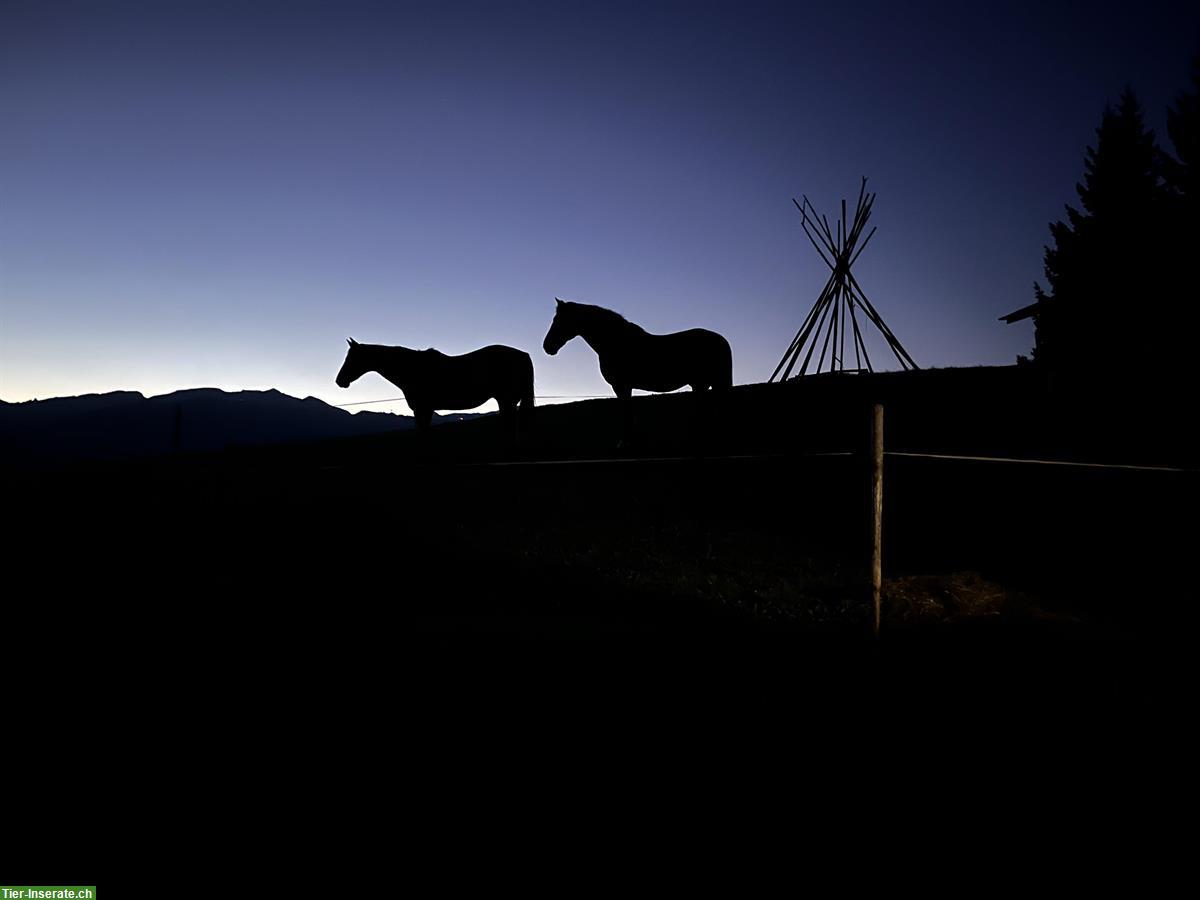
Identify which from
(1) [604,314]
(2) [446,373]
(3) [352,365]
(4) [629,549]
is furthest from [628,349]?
(3) [352,365]

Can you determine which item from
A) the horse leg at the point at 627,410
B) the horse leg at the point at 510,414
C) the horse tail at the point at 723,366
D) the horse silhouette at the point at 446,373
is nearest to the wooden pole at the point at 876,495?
the horse leg at the point at 627,410

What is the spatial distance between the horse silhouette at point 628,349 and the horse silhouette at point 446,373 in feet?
4.52

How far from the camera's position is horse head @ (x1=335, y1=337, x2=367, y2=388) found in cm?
1285

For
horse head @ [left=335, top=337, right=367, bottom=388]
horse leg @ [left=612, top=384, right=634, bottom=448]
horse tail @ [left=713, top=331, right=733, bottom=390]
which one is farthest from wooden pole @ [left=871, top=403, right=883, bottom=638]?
horse head @ [left=335, top=337, right=367, bottom=388]

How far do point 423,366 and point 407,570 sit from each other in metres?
6.28

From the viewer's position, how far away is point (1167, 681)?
14.6 feet

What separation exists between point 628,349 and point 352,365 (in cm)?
581

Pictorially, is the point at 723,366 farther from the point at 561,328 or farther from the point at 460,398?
the point at 460,398

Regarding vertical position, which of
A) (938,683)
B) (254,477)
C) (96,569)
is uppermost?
(254,477)

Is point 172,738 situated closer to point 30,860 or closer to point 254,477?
point 30,860

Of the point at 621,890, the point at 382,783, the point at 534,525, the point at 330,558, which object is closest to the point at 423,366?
the point at 534,525

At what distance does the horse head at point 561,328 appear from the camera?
38.1 ft

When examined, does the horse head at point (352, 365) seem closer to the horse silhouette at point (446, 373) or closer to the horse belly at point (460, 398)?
the horse silhouette at point (446, 373)

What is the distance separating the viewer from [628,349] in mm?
11586
